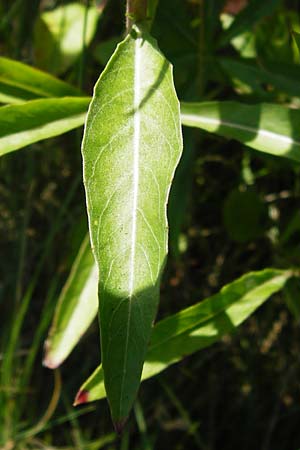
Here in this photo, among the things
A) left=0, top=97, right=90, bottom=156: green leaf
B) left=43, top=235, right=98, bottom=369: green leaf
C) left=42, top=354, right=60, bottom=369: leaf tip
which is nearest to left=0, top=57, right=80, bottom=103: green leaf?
left=0, top=97, right=90, bottom=156: green leaf

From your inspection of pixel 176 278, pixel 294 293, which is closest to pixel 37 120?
pixel 294 293

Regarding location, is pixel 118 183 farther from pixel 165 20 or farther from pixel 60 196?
pixel 60 196

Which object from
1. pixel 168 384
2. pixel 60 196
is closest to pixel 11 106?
pixel 60 196

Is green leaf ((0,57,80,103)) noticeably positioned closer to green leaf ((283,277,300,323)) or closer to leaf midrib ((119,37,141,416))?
leaf midrib ((119,37,141,416))

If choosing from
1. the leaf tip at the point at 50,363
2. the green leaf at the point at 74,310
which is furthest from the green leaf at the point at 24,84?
the leaf tip at the point at 50,363

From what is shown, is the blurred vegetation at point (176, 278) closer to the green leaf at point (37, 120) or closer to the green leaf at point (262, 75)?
the green leaf at point (262, 75)

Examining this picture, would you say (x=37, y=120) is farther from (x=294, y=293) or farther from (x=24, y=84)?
(x=294, y=293)
